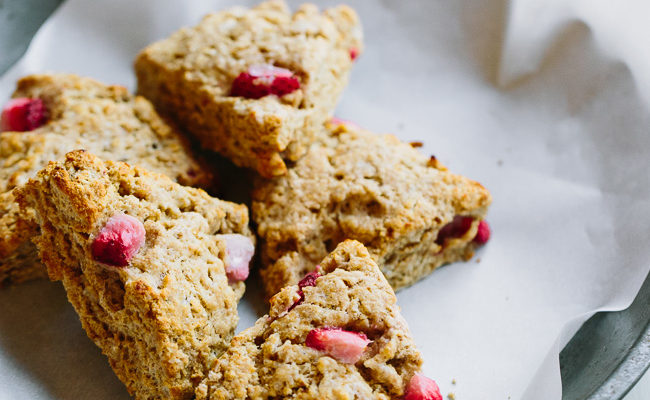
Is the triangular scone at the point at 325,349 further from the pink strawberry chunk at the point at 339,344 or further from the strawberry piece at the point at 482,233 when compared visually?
the strawberry piece at the point at 482,233

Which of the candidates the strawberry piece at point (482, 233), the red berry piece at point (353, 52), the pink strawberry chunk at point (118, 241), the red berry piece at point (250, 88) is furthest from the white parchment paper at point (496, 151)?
the red berry piece at point (250, 88)

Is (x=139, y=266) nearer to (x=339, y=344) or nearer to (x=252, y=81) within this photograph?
(x=339, y=344)

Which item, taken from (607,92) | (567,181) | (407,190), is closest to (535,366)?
(407,190)

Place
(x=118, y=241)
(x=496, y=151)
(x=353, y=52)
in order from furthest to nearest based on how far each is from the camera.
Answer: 1. (x=496, y=151)
2. (x=353, y=52)
3. (x=118, y=241)

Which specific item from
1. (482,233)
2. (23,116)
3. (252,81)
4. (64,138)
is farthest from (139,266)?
(482,233)

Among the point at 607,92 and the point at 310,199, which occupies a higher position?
the point at 607,92

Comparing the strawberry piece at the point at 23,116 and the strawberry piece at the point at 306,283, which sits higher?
Answer: the strawberry piece at the point at 306,283

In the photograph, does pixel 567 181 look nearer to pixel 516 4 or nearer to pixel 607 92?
pixel 607 92
